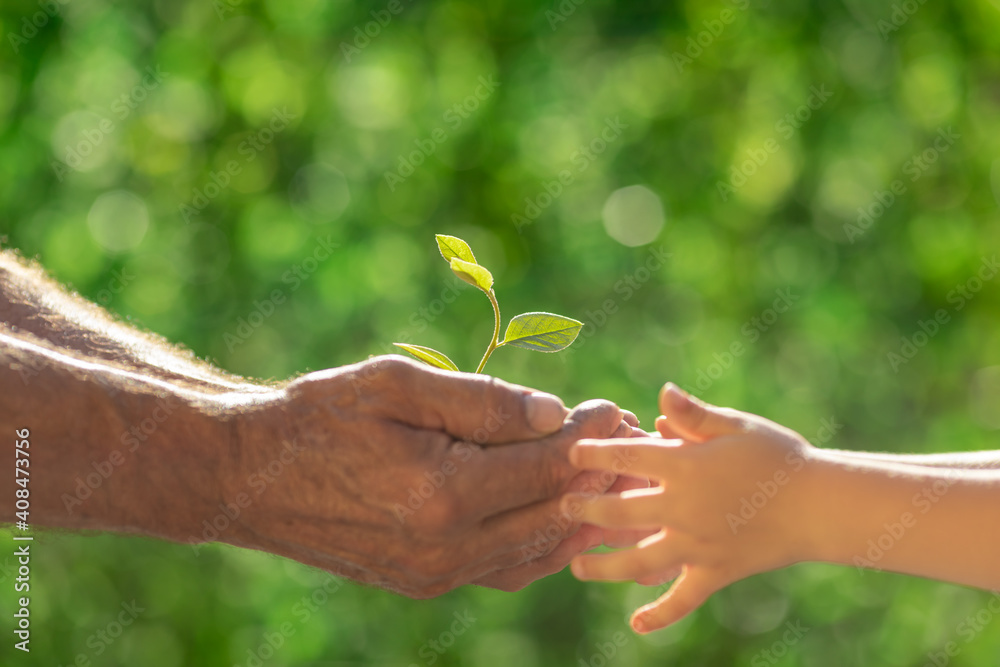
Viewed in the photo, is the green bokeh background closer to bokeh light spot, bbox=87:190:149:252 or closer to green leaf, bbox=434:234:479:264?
bokeh light spot, bbox=87:190:149:252

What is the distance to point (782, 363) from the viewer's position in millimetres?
2002

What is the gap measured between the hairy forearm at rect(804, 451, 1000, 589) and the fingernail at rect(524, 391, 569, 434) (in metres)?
0.22

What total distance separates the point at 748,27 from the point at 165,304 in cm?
150

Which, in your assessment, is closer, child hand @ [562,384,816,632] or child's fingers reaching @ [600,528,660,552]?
child hand @ [562,384,816,632]

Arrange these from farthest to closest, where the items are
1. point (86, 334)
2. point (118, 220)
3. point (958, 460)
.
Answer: point (118, 220) → point (86, 334) → point (958, 460)

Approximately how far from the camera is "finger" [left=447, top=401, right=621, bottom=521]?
2.56 feet

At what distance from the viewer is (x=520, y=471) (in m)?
0.79

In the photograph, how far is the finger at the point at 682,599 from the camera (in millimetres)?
718

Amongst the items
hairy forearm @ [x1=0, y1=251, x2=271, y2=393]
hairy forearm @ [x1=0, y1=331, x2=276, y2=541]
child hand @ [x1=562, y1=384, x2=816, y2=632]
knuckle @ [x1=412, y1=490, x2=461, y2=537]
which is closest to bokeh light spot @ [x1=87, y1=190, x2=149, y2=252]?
hairy forearm @ [x1=0, y1=251, x2=271, y2=393]

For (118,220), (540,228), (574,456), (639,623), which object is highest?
(574,456)

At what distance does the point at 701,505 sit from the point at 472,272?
0.30m

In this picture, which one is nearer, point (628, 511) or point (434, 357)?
point (628, 511)

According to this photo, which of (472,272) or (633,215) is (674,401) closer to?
(472,272)

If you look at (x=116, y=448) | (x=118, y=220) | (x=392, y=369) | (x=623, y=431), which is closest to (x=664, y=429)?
(x=623, y=431)
